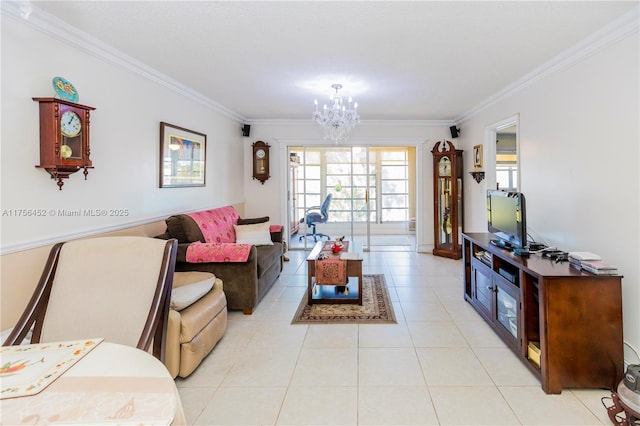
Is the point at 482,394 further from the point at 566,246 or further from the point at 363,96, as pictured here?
the point at 363,96

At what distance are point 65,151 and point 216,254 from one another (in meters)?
1.38

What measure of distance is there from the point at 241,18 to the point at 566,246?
10.3 feet

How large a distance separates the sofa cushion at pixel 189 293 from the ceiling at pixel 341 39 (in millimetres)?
1862

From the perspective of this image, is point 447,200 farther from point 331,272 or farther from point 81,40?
point 81,40

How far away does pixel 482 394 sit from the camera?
6.67 feet

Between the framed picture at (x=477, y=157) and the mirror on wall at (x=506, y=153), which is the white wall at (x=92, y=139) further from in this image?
the mirror on wall at (x=506, y=153)

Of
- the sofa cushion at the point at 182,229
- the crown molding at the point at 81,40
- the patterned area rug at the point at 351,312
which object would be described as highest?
the crown molding at the point at 81,40

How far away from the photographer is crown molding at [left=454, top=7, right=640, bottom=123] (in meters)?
2.25

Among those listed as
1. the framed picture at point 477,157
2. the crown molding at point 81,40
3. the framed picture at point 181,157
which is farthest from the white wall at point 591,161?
the framed picture at point 181,157

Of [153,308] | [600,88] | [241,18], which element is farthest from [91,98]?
[600,88]

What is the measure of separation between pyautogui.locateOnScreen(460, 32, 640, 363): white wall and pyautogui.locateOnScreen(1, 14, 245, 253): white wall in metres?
3.82

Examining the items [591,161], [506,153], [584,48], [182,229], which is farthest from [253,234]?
[506,153]

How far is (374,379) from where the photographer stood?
220cm

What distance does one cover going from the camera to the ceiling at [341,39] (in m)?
2.16
